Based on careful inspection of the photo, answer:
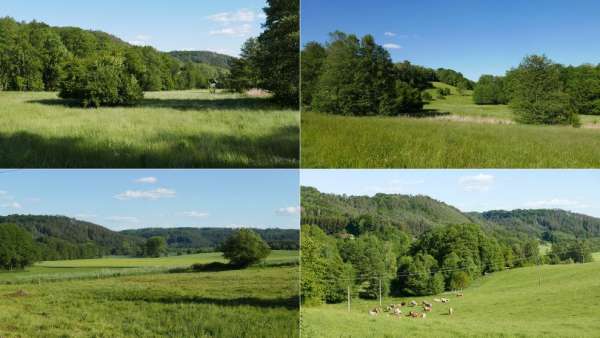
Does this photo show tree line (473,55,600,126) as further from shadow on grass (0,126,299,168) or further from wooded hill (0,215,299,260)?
wooded hill (0,215,299,260)

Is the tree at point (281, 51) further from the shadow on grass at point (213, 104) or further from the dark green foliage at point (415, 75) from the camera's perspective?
the dark green foliage at point (415, 75)

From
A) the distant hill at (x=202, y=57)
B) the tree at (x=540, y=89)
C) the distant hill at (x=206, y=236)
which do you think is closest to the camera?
the distant hill at (x=202, y=57)

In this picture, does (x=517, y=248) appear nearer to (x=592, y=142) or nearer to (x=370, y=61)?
(x=592, y=142)

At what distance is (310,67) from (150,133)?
6.13 ft

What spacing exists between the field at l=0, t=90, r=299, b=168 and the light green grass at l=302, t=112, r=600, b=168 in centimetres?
38

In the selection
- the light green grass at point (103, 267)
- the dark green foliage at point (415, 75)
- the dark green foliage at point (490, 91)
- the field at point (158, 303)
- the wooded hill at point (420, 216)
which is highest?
the dark green foliage at point (415, 75)

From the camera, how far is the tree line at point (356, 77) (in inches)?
218

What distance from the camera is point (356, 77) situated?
557 cm

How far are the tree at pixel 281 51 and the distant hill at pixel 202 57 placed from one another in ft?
1.34

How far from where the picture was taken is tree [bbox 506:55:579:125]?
5730 mm

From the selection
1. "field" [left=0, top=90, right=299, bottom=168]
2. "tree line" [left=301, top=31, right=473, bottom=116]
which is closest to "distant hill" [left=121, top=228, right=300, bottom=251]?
"field" [left=0, top=90, right=299, bottom=168]

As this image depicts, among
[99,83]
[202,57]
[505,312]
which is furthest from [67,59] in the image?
[505,312]

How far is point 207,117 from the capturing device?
18.1 ft

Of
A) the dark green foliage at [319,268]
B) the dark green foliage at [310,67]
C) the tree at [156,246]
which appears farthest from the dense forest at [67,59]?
the dark green foliage at [319,268]
